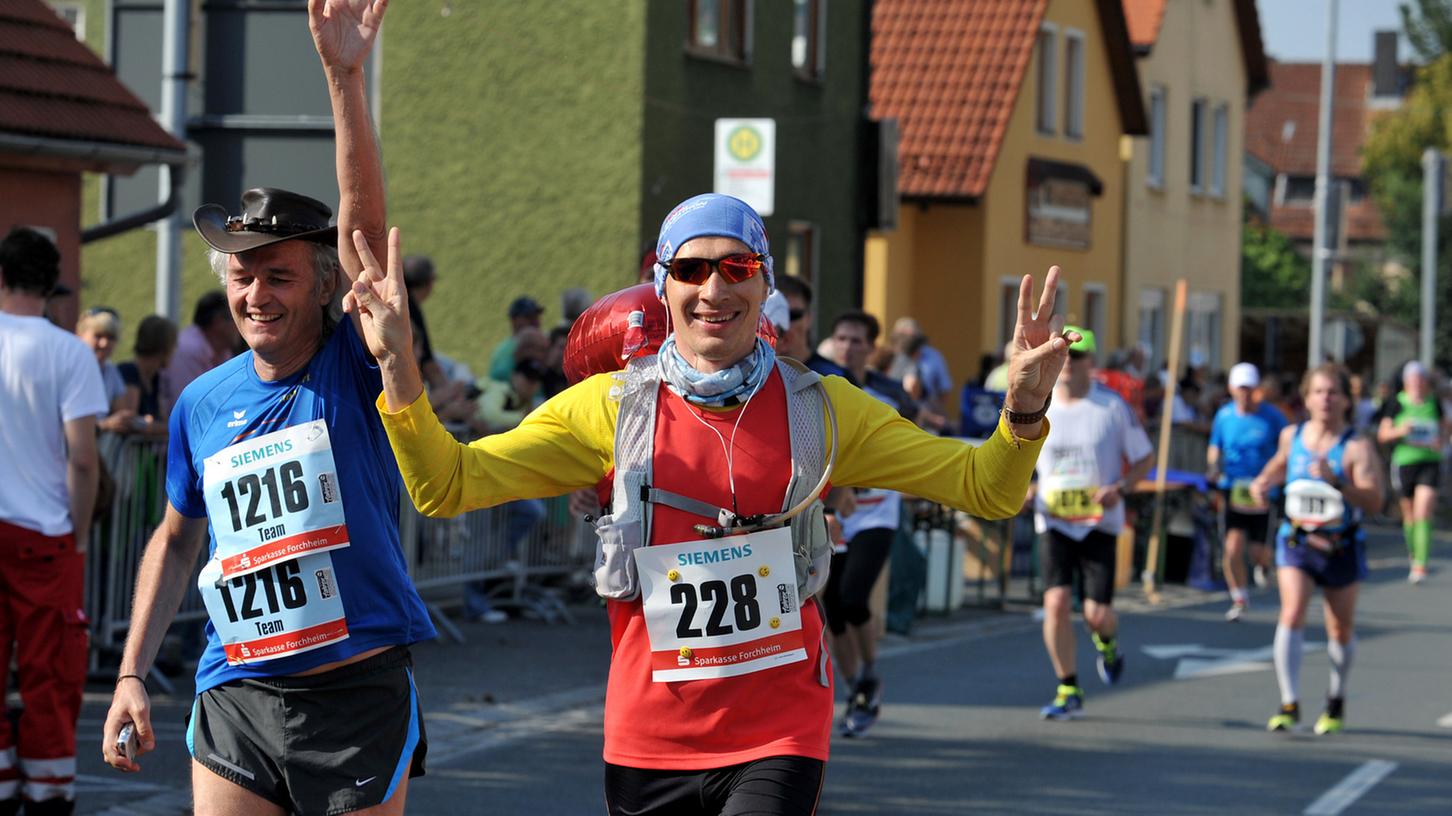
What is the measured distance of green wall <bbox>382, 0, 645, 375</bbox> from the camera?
71.8 ft

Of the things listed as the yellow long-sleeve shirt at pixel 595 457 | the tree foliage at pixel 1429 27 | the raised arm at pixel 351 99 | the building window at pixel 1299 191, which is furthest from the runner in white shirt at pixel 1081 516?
the building window at pixel 1299 191

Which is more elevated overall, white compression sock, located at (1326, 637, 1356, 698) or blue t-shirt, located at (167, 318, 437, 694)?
blue t-shirt, located at (167, 318, 437, 694)

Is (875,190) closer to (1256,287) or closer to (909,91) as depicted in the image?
(909,91)

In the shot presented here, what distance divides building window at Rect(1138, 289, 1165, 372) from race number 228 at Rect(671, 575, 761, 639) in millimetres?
33791

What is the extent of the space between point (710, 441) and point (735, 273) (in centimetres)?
36

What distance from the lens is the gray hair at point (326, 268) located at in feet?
16.3

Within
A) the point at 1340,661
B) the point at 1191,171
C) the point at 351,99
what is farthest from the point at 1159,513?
the point at 1191,171

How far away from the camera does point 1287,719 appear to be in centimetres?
1157

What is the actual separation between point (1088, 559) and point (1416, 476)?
12600mm

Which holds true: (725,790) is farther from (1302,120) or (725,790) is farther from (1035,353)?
(1302,120)

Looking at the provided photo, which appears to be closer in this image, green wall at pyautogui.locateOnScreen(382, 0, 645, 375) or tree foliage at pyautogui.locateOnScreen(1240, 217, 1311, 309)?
green wall at pyautogui.locateOnScreen(382, 0, 645, 375)

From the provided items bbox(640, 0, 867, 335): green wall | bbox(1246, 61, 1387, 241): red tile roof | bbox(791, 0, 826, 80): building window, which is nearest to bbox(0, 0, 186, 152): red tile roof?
bbox(640, 0, 867, 335): green wall

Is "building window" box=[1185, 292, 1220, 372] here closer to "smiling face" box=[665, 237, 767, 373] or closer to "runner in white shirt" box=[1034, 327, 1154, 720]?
"runner in white shirt" box=[1034, 327, 1154, 720]

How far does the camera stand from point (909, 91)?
30.5 m
